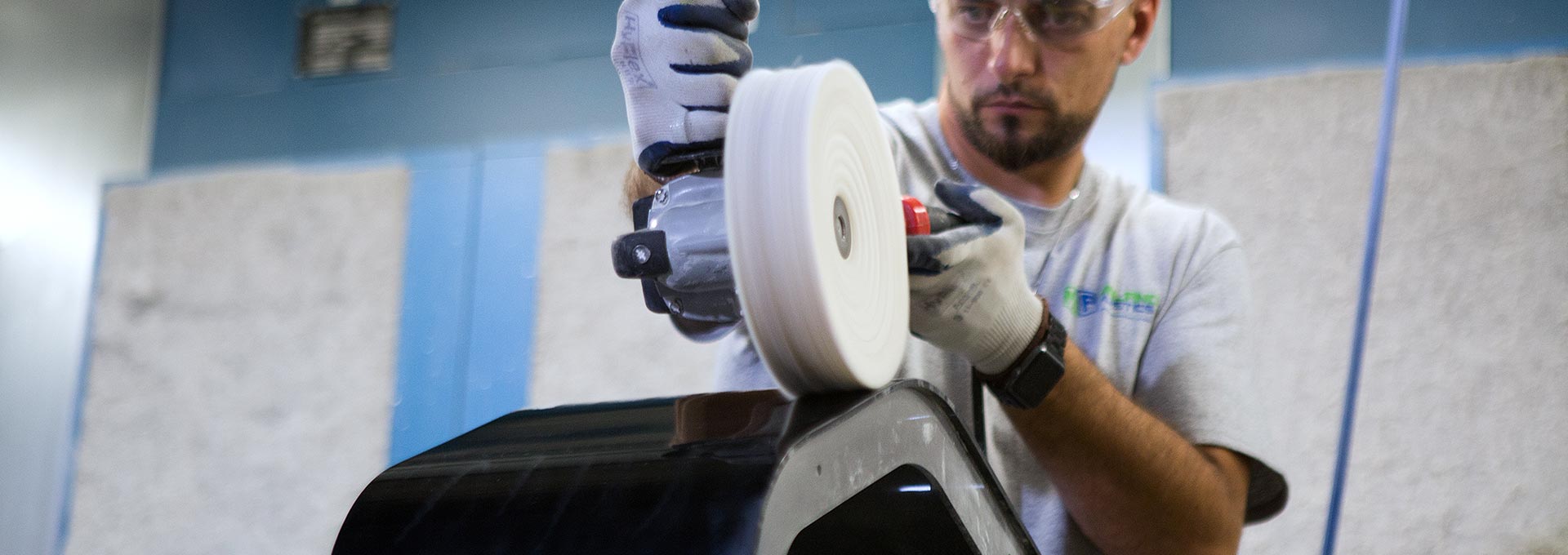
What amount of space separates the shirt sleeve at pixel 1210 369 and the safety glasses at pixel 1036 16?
11.8 inches

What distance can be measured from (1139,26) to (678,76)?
83 centimetres

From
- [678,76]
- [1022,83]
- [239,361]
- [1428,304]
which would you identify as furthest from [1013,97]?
[239,361]

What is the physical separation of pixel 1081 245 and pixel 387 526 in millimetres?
939

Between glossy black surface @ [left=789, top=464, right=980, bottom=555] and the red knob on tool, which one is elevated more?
the red knob on tool

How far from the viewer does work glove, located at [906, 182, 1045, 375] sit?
2.67 ft

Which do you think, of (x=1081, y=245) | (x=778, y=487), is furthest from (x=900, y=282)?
(x=1081, y=245)

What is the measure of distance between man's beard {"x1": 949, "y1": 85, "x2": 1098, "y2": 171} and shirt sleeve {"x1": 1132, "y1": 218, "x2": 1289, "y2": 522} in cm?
21

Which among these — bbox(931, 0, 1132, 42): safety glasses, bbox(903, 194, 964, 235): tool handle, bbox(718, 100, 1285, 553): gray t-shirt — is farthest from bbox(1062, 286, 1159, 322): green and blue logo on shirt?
bbox(903, 194, 964, 235): tool handle

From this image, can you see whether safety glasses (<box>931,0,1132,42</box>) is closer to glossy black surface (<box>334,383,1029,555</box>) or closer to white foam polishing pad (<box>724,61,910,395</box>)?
white foam polishing pad (<box>724,61,910,395</box>)

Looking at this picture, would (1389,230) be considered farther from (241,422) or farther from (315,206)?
(241,422)

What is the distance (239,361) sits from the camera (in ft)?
7.32

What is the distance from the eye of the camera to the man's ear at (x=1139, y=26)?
139cm

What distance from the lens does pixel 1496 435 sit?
5.34 feet

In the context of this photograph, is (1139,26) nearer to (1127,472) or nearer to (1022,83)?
(1022,83)
